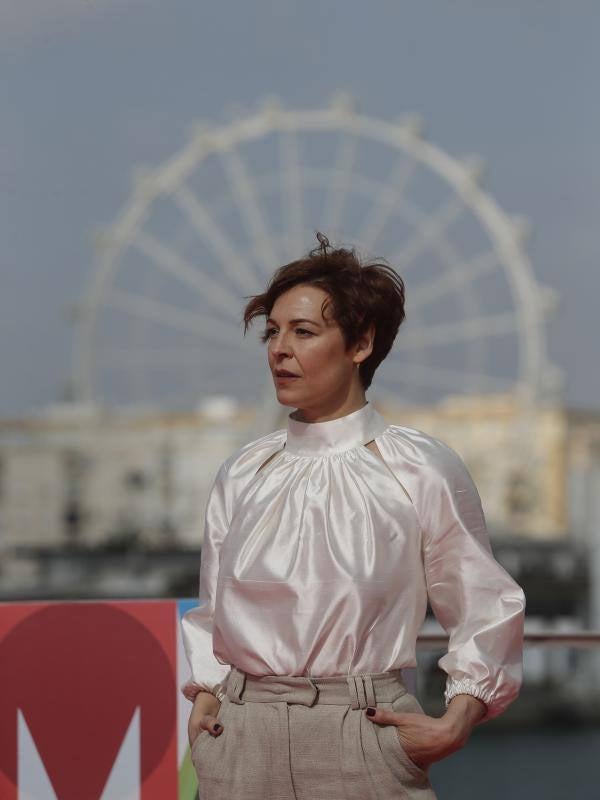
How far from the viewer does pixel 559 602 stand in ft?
85.9

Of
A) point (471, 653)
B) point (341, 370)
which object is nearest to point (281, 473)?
point (341, 370)

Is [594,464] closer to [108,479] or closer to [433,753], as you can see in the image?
[108,479]

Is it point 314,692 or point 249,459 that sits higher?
point 249,459

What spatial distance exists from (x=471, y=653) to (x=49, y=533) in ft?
96.7

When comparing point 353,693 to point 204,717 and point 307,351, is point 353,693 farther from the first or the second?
point 307,351

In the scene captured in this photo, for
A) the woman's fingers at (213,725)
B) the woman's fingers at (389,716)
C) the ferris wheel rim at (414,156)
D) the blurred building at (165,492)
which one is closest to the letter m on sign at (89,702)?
the woman's fingers at (213,725)

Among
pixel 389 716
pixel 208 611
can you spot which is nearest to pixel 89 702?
pixel 208 611

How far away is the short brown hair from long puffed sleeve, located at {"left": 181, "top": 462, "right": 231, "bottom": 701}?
200mm

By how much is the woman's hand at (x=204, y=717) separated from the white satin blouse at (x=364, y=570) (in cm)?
5

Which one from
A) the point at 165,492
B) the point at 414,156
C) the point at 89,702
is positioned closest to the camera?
the point at 89,702

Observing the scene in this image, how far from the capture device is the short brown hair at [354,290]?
1.43m

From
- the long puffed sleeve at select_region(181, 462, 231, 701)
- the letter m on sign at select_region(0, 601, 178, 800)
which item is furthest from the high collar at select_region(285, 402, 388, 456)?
the letter m on sign at select_region(0, 601, 178, 800)

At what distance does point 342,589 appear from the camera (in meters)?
1.36

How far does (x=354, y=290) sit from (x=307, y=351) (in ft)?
0.25
